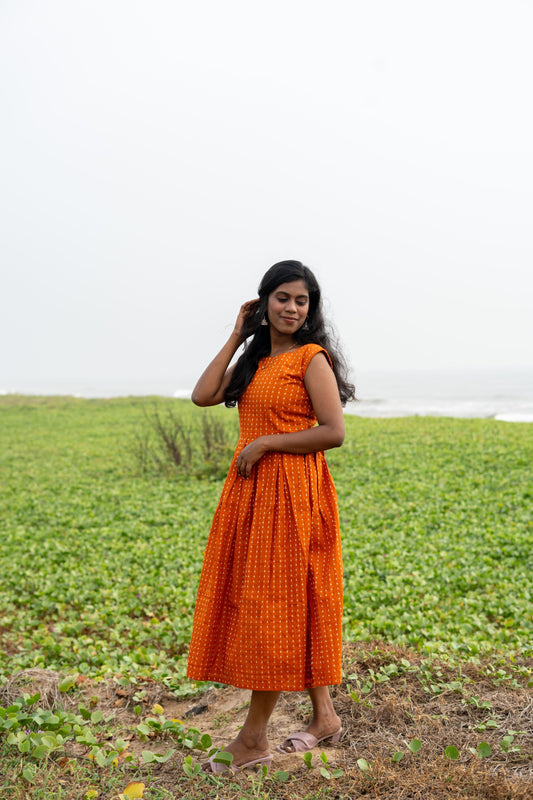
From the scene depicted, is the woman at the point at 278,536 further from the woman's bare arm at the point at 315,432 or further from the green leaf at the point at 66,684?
the green leaf at the point at 66,684

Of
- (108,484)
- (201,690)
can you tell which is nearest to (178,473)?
(108,484)

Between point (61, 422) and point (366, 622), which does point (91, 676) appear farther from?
point (61, 422)

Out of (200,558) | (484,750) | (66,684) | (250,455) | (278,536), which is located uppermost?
(250,455)

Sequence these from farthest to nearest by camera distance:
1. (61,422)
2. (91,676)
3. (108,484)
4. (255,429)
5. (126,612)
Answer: (61,422) → (108,484) → (126,612) → (91,676) → (255,429)

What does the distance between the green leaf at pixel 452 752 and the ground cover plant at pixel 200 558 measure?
13cm

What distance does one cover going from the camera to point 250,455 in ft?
9.55

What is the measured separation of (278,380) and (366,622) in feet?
10.5

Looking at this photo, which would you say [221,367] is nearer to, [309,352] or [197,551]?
[309,352]

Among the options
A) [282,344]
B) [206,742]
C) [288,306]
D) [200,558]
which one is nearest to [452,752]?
[206,742]

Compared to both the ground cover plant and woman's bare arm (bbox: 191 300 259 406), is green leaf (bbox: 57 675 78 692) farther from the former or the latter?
woman's bare arm (bbox: 191 300 259 406)

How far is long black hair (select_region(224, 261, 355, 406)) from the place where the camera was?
10.1 feet

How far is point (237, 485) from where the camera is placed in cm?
309

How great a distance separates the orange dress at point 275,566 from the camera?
9.45ft

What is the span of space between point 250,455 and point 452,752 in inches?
62.5
